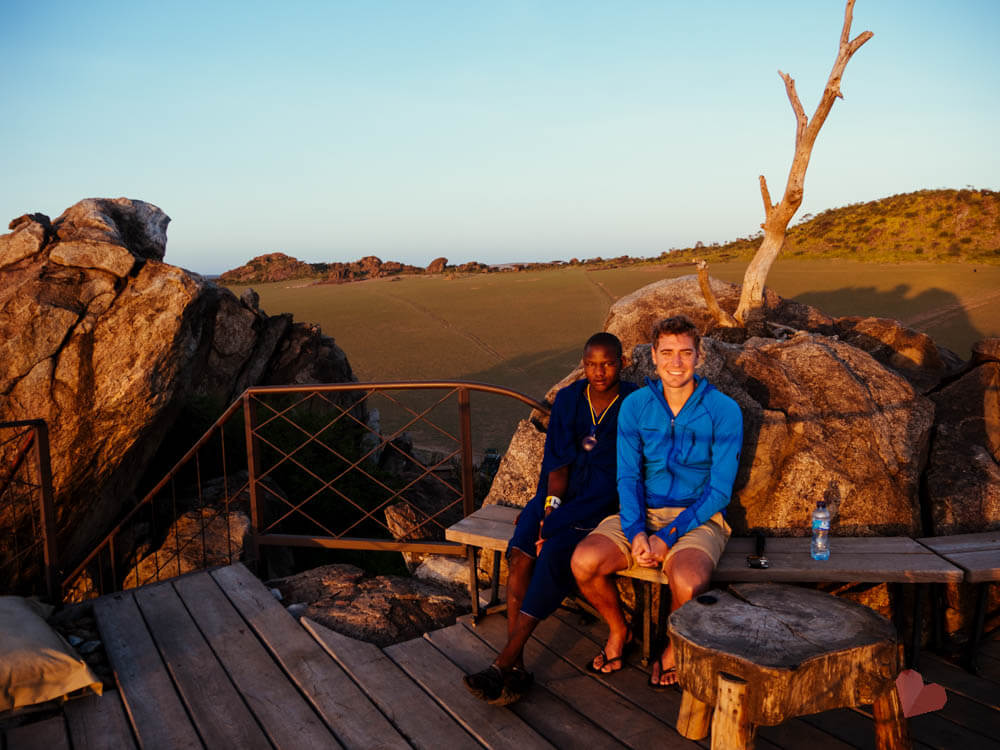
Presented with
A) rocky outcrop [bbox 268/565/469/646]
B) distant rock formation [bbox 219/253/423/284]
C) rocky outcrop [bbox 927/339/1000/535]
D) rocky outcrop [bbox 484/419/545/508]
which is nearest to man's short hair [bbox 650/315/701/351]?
rocky outcrop [bbox 484/419/545/508]

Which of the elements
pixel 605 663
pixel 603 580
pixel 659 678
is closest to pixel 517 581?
pixel 603 580

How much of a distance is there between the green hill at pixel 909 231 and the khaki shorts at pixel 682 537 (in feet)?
75.0

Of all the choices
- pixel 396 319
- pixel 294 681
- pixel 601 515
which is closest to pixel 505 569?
pixel 601 515

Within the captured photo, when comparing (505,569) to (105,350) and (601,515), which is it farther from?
(105,350)

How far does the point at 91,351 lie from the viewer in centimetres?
718

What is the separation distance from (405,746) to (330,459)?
6827mm

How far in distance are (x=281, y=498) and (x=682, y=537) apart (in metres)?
3.03

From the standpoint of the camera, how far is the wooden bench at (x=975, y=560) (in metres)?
3.12

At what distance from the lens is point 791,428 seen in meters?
4.00

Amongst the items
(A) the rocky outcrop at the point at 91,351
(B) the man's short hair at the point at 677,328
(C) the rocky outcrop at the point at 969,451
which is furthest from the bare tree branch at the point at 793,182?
(A) the rocky outcrop at the point at 91,351

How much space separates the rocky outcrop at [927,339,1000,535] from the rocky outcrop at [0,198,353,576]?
22.0 ft

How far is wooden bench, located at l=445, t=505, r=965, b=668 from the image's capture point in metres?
3.16

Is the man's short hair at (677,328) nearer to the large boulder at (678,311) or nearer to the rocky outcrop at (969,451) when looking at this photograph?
the rocky outcrop at (969,451)

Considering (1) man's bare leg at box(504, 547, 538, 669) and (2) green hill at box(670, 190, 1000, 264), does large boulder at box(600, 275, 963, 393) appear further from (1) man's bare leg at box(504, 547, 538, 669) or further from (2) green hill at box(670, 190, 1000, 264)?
(2) green hill at box(670, 190, 1000, 264)
